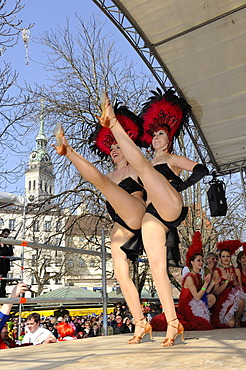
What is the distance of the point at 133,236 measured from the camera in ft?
9.89

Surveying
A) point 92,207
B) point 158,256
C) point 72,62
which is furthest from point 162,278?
point 72,62

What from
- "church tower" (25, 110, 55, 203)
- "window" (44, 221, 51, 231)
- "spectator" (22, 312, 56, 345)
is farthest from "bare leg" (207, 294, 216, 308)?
"window" (44, 221, 51, 231)

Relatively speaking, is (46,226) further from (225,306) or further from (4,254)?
(225,306)

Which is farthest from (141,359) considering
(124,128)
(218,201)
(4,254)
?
(218,201)

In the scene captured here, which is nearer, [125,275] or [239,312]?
[125,275]

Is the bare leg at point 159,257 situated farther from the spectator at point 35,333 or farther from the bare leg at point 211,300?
the spectator at point 35,333

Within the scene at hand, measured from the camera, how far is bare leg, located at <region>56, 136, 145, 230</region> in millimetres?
2744

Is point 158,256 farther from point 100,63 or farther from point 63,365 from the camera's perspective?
point 100,63

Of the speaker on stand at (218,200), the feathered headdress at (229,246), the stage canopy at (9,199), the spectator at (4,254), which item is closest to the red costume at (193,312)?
the feathered headdress at (229,246)

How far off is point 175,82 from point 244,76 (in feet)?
3.08

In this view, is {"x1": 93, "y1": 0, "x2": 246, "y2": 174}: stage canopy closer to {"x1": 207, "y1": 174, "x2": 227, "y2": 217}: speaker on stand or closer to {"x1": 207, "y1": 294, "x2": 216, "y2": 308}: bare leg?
{"x1": 207, "y1": 174, "x2": 227, "y2": 217}: speaker on stand

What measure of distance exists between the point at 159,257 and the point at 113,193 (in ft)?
1.85

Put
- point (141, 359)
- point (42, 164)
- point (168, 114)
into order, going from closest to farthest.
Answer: point (141, 359) → point (168, 114) → point (42, 164)

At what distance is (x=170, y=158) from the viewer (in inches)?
120
